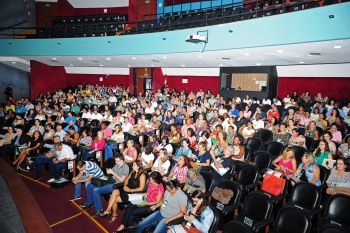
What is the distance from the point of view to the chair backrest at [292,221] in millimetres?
3085

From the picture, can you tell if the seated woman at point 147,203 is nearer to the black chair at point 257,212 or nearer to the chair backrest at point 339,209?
the black chair at point 257,212

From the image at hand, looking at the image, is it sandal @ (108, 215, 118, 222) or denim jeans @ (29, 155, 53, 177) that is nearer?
sandal @ (108, 215, 118, 222)

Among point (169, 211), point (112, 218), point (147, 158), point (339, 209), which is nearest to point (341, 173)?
point (339, 209)

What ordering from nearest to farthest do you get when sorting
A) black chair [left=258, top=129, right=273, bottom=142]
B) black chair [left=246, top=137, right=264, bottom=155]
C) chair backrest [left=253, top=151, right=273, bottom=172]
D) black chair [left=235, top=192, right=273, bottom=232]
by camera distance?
1. black chair [left=235, top=192, right=273, bottom=232]
2. chair backrest [left=253, top=151, right=273, bottom=172]
3. black chair [left=246, top=137, right=264, bottom=155]
4. black chair [left=258, top=129, right=273, bottom=142]

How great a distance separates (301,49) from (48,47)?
38.1 ft

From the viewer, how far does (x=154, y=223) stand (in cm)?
391

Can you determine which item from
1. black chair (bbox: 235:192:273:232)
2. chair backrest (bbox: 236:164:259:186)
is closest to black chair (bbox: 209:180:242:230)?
black chair (bbox: 235:192:273:232)

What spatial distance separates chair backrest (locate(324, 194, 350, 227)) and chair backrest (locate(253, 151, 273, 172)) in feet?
5.69

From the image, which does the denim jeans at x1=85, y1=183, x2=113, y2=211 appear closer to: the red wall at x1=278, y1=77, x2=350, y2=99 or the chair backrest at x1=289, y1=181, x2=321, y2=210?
the chair backrest at x1=289, y1=181, x2=321, y2=210

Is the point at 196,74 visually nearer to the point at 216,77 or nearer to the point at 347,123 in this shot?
the point at 216,77

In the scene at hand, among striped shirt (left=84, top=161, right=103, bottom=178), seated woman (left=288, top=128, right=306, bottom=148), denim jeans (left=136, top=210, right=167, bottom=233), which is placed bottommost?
denim jeans (left=136, top=210, right=167, bottom=233)

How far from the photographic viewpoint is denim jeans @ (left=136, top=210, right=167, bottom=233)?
3.73 metres

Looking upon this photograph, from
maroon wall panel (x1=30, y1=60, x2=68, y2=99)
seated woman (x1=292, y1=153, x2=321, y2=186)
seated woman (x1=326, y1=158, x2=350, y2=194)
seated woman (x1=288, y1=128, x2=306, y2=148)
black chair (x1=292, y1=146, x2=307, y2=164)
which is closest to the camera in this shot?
seated woman (x1=326, y1=158, x2=350, y2=194)

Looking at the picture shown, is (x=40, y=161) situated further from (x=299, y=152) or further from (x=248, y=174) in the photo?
(x=299, y=152)
